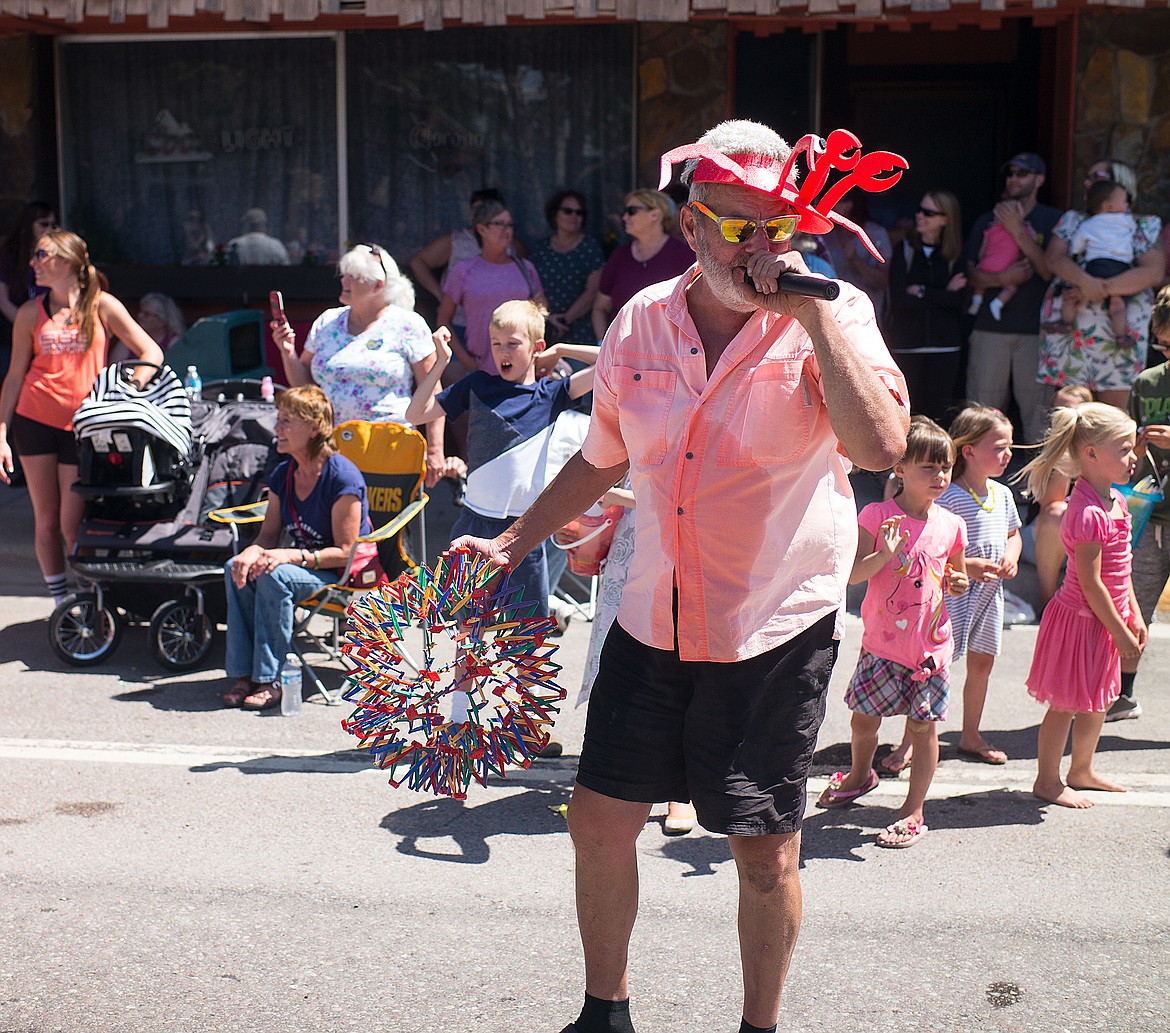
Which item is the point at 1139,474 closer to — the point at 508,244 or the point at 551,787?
the point at 551,787

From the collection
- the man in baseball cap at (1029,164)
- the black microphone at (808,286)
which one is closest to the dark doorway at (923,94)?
the man in baseball cap at (1029,164)

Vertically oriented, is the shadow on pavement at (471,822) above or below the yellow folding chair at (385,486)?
below

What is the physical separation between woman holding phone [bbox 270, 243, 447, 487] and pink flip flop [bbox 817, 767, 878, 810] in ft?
9.62

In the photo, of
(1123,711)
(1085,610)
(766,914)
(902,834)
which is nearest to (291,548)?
(902,834)

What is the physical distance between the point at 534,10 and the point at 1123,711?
5.41 meters

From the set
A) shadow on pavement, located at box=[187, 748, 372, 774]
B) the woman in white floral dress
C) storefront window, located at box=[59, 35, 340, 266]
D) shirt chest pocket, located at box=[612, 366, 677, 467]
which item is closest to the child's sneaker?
shadow on pavement, located at box=[187, 748, 372, 774]

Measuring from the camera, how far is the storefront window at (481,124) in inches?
429

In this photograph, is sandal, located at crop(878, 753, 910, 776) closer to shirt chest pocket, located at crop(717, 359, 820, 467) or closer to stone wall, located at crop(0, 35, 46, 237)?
shirt chest pocket, located at crop(717, 359, 820, 467)

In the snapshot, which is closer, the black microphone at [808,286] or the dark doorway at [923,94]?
the black microphone at [808,286]

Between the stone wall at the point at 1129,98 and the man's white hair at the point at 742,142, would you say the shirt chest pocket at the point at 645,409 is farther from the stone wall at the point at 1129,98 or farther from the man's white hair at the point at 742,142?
the stone wall at the point at 1129,98

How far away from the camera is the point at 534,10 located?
888 cm

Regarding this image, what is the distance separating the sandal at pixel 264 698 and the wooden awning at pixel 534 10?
4.63m

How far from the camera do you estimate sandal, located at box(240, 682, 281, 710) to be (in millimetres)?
6273

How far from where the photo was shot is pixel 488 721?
13.0ft
